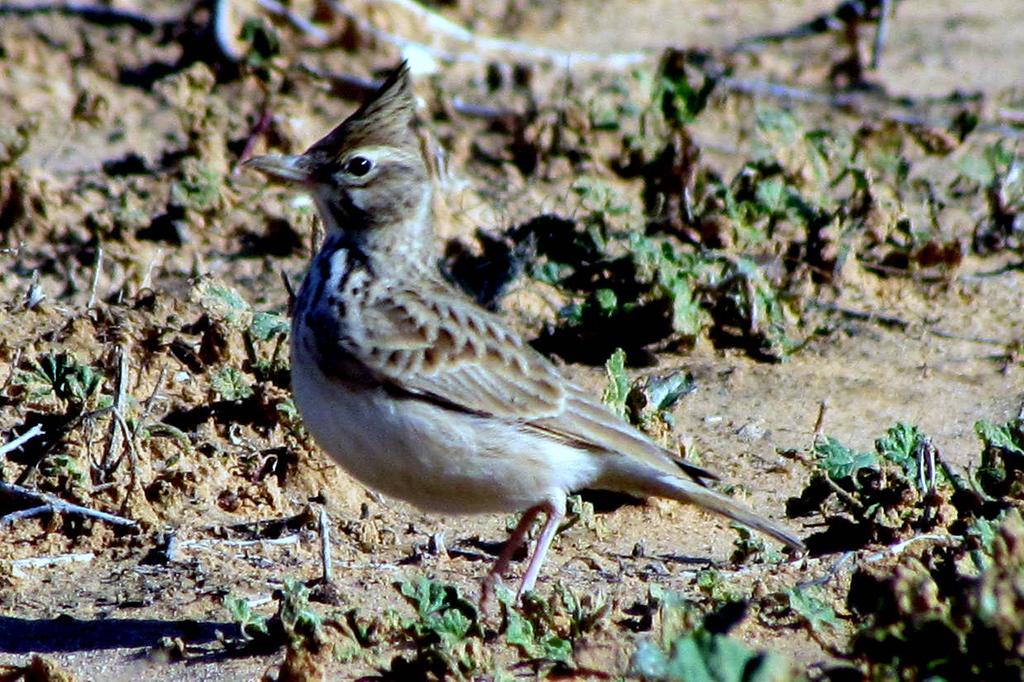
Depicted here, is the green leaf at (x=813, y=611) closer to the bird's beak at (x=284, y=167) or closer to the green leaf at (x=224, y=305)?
the bird's beak at (x=284, y=167)

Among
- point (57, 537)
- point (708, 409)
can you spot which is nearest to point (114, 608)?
point (57, 537)

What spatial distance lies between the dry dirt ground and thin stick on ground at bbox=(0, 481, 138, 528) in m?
0.05

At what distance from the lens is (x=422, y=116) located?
9.50 metres

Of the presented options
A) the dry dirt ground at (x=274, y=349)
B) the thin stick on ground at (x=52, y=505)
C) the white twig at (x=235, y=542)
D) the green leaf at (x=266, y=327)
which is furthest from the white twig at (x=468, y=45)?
the thin stick on ground at (x=52, y=505)

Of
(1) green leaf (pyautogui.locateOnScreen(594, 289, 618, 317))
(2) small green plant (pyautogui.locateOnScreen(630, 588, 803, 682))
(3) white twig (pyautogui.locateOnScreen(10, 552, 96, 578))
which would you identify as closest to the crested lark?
(3) white twig (pyautogui.locateOnScreen(10, 552, 96, 578))

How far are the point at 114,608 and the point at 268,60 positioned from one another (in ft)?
16.3

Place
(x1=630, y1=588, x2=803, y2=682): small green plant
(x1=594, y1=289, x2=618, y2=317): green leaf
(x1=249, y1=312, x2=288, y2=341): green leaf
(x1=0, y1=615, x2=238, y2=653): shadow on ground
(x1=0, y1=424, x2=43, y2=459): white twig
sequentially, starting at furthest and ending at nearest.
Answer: (x1=594, y1=289, x2=618, y2=317): green leaf, (x1=249, y1=312, x2=288, y2=341): green leaf, (x1=0, y1=424, x2=43, y2=459): white twig, (x1=0, y1=615, x2=238, y2=653): shadow on ground, (x1=630, y1=588, x2=803, y2=682): small green plant

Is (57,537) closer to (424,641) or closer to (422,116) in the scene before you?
(424,641)

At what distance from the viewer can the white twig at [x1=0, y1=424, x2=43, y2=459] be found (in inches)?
228

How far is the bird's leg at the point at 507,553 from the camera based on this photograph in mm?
5215

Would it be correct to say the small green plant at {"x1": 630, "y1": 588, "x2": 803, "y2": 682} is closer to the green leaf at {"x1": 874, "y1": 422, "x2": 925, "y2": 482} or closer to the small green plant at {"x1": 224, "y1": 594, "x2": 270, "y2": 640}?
the small green plant at {"x1": 224, "y1": 594, "x2": 270, "y2": 640}

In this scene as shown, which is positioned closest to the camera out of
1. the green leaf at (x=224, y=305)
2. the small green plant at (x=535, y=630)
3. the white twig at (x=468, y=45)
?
the small green plant at (x=535, y=630)

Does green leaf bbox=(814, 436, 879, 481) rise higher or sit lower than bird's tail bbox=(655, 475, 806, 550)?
higher

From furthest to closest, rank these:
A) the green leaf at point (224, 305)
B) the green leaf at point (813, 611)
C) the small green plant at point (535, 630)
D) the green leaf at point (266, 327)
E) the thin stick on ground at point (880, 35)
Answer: the thin stick on ground at point (880, 35) → the green leaf at point (224, 305) → the green leaf at point (266, 327) → the green leaf at point (813, 611) → the small green plant at point (535, 630)
